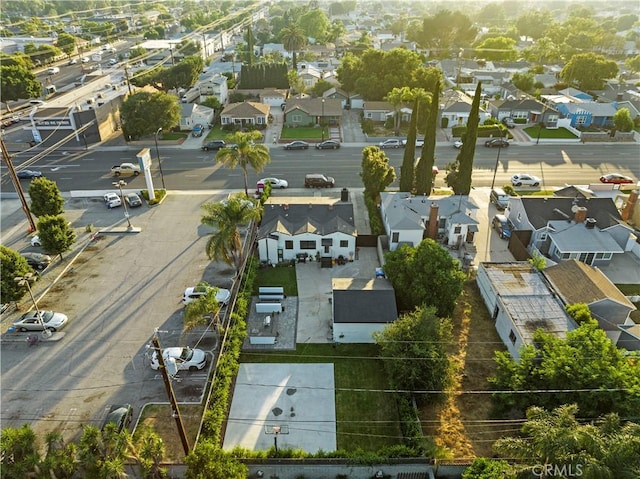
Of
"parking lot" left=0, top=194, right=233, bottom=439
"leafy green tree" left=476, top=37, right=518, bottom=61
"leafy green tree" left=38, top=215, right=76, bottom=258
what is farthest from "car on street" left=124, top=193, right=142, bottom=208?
"leafy green tree" left=476, top=37, right=518, bottom=61

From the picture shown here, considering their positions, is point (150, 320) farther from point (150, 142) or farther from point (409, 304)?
point (150, 142)

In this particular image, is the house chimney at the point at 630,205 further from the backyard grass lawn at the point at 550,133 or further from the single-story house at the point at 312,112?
the single-story house at the point at 312,112

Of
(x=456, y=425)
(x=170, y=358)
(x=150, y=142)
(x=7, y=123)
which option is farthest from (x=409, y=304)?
(x=7, y=123)

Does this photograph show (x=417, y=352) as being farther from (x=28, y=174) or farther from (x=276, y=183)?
(x=28, y=174)

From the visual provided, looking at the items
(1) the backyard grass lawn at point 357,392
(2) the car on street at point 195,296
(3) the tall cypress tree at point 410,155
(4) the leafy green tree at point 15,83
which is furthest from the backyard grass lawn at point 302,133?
(4) the leafy green tree at point 15,83

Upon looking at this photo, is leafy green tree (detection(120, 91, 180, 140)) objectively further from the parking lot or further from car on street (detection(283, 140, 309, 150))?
the parking lot

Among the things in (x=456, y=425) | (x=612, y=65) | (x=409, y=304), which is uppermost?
(x=612, y=65)
